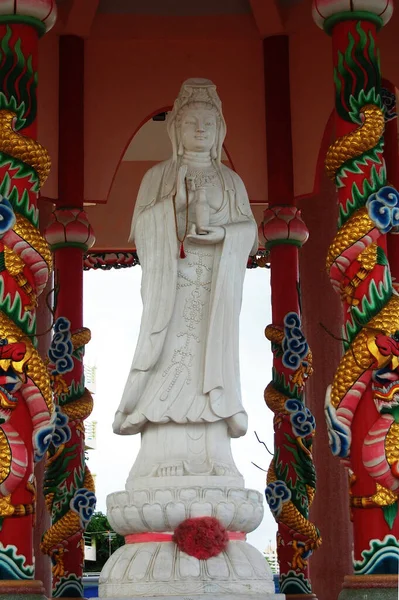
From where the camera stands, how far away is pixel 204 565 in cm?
794

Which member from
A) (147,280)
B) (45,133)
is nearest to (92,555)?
(45,133)

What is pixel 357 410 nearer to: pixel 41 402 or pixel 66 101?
pixel 41 402

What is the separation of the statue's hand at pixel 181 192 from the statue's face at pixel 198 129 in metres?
0.22

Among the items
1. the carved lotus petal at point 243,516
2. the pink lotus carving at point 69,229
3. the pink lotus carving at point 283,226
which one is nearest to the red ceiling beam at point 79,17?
the pink lotus carving at point 69,229

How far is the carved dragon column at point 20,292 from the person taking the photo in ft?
27.5

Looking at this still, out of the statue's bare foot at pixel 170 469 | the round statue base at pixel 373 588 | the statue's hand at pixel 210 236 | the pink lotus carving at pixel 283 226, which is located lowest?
the round statue base at pixel 373 588

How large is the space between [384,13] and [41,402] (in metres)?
3.59

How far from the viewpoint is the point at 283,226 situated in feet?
41.3

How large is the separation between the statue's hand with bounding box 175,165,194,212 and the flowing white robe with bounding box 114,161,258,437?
0.07 m

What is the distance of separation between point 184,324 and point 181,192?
0.90m

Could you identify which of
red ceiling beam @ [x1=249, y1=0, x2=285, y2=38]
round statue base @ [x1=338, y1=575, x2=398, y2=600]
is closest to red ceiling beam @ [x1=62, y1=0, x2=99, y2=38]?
red ceiling beam @ [x1=249, y1=0, x2=285, y2=38]

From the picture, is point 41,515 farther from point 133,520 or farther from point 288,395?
point 133,520

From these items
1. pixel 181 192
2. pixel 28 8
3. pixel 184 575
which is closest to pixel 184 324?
pixel 181 192

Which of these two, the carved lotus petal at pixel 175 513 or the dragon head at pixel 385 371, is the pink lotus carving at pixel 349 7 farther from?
the carved lotus petal at pixel 175 513
